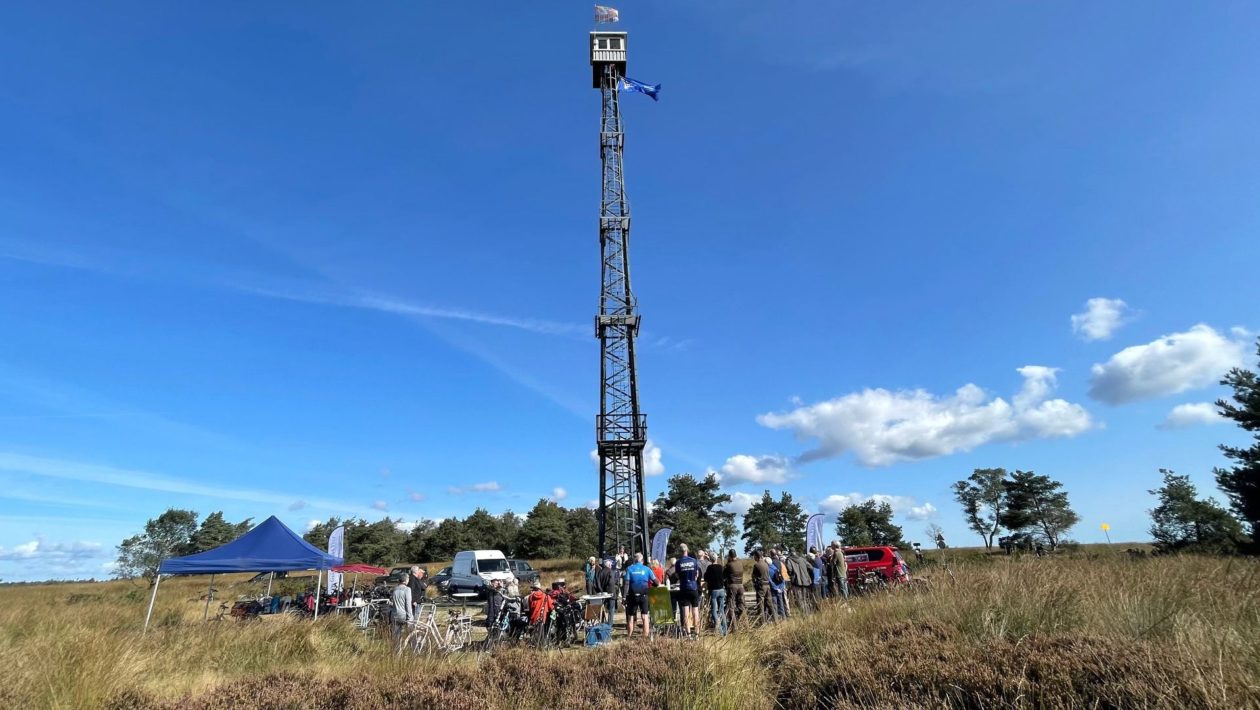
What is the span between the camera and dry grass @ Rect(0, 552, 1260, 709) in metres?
4.27

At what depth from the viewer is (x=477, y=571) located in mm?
21141

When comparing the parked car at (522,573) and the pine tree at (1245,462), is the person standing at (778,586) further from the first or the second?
the pine tree at (1245,462)

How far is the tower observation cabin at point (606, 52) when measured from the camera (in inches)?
1181

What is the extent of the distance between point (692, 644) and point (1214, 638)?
4376 mm

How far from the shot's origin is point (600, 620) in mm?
10883

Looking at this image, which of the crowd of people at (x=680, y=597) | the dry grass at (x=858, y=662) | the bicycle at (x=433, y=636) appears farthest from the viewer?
the crowd of people at (x=680, y=597)

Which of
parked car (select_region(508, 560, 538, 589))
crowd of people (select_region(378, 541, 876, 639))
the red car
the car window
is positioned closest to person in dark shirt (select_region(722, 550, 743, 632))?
crowd of people (select_region(378, 541, 876, 639))

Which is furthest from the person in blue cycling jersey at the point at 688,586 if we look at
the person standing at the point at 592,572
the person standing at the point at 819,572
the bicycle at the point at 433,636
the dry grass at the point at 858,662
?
the person standing at the point at 819,572

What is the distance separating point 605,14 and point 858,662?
32.2m

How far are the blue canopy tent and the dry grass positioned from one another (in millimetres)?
4861

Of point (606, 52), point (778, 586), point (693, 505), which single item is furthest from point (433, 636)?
point (693, 505)

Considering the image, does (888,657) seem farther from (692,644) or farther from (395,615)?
(395,615)

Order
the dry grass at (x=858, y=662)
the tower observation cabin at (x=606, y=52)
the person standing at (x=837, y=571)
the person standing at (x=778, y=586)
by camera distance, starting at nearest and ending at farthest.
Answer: the dry grass at (x=858, y=662), the person standing at (x=778, y=586), the person standing at (x=837, y=571), the tower observation cabin at (x=606, y=52)

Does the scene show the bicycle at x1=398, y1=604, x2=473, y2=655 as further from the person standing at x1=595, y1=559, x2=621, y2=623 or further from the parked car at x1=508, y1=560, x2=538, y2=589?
the parked car at x1=508, y1=560, x2=538, y2=589
